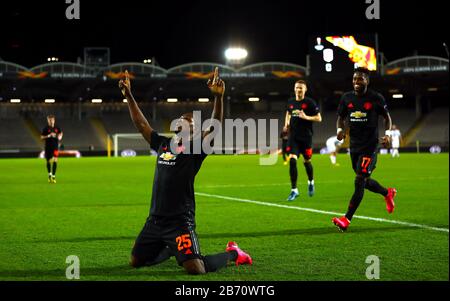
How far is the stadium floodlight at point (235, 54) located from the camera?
Answer: 6009 cm

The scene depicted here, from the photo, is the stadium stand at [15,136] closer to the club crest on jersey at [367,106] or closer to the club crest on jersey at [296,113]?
the club crest on jersey at [296,113]

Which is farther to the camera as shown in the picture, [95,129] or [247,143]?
[95,129]

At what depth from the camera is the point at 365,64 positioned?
3959 centimetres

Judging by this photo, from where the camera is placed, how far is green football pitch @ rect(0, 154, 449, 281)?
5.94 metres

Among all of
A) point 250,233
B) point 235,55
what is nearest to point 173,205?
point 250,233

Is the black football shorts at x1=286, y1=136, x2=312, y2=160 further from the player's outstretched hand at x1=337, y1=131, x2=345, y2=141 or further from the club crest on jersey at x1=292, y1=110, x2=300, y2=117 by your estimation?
the player's outstretched hand at x1=337, y1=131, x2=345, y2=141

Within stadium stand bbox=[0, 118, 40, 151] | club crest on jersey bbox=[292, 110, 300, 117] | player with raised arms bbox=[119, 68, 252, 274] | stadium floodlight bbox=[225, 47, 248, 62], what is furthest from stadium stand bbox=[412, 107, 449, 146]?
player with raised arms bbox=[119, 68, 252, 274]

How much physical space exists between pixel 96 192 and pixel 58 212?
3.99 metres

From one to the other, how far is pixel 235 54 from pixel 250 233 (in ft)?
174

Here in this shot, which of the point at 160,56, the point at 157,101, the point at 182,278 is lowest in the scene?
the point at 182,278

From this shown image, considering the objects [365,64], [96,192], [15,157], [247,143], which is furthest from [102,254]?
[247,143]

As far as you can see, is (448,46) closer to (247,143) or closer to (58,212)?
(247,143)

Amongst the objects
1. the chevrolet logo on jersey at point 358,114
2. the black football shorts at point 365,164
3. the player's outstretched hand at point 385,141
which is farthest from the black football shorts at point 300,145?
the player's outstretched hand at point 385,141

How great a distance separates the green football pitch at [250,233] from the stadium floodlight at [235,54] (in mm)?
45739
